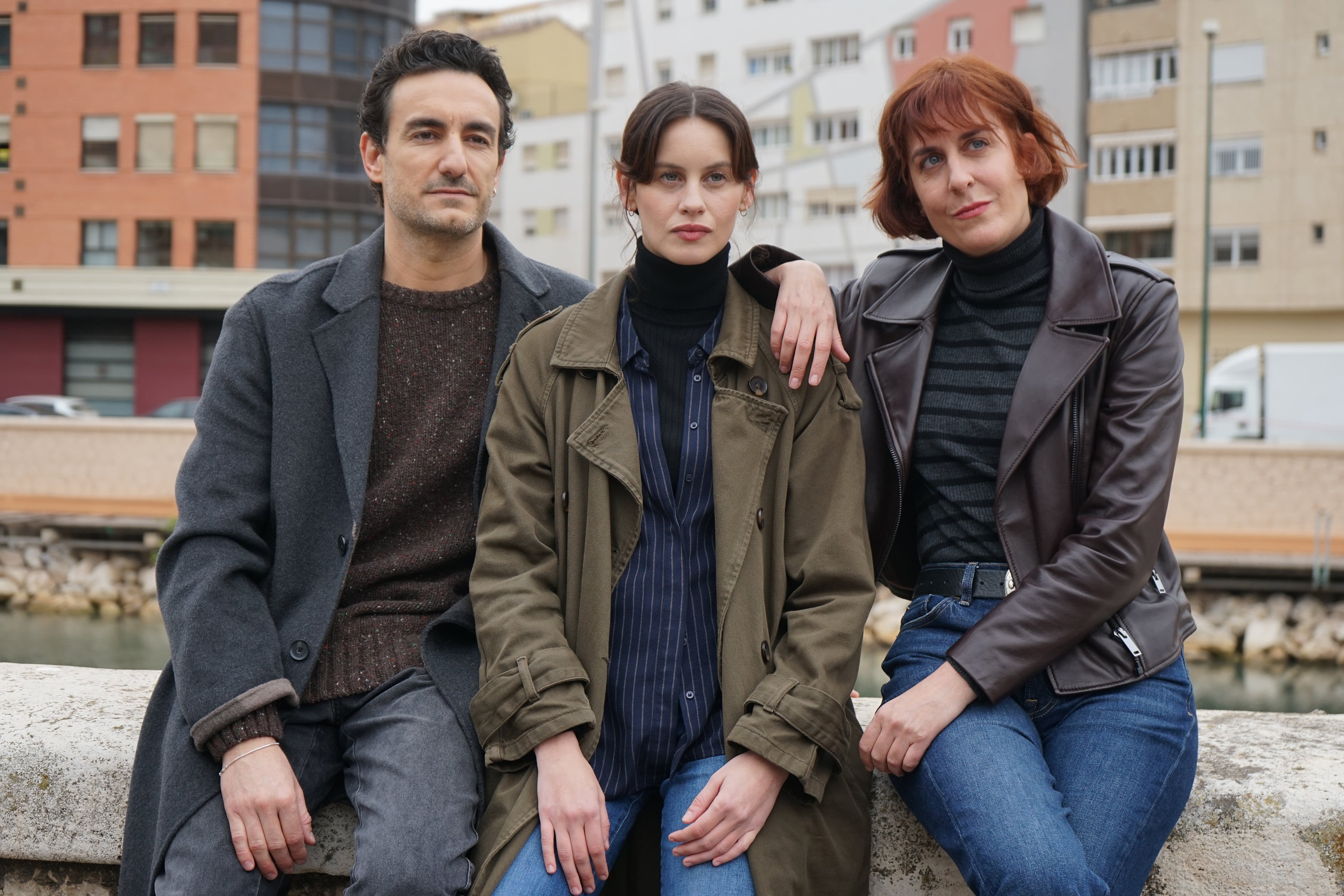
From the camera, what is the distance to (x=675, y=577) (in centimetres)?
231

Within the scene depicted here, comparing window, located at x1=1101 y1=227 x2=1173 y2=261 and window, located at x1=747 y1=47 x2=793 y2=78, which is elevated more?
window, located at x1=747 y1=47 x2=793 y2=78

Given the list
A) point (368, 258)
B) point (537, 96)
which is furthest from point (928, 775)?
point (537, 96)

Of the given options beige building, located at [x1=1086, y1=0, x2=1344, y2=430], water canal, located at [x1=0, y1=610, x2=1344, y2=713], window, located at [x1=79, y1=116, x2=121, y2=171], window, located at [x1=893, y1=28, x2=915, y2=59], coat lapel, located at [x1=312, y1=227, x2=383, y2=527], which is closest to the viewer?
coat lapel, located at [x1=312, y1=227, x2=383, y2=527]

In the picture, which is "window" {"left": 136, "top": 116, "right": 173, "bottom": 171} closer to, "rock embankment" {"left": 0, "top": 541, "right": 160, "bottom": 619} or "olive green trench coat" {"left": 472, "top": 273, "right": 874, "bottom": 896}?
"rock embankment" {"left": 0, "top": 541, "right": 160, "bottom": 619}

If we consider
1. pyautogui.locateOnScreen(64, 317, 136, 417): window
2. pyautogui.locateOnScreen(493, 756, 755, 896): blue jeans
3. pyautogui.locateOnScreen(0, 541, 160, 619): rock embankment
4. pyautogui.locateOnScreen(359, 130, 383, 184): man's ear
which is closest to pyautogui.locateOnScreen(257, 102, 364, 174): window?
pyautogui.locateOnScreen(64, 317, 136, 417): window

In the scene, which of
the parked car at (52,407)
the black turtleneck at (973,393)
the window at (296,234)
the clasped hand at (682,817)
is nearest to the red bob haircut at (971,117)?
the black turtleneck at (973,393)

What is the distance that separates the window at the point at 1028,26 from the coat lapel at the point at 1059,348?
33284 millimetres

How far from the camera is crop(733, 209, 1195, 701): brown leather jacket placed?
7.35ft

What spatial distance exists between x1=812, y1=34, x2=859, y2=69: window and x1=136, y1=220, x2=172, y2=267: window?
63.2ft

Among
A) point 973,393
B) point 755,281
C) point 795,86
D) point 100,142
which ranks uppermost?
point 795,86

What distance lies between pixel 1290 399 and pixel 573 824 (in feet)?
84.0

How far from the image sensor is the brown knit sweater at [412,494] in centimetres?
250

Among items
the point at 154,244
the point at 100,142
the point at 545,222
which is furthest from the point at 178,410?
the point at 545,222

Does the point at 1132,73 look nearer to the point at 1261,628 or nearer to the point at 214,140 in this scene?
the point at 1261,628
